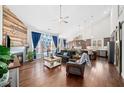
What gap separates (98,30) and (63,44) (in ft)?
14.5

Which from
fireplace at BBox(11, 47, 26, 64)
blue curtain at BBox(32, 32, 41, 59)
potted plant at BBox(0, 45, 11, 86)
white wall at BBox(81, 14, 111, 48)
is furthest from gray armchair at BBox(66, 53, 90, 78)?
white wall at BBox(81, 14, 111, 48)

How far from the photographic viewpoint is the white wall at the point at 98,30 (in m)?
10.6

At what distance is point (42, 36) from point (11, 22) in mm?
4719

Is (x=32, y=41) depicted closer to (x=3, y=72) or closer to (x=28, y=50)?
(x=28, y=50)

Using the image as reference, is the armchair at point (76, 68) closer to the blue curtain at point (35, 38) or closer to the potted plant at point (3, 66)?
the potted plant at point (3, 66)

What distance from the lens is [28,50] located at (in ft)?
26.0

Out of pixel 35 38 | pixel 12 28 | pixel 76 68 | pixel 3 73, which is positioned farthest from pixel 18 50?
pixel 3 73

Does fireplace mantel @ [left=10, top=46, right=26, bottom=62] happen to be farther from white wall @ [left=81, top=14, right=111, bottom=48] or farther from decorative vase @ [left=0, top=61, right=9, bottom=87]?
white wall @ [left=81, top=14, right=111, bottom=48]

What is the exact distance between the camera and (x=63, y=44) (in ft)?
45.4

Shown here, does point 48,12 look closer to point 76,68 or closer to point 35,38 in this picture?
Result: point 76,68

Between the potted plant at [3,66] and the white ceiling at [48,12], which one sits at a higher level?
the white ceiling at [48,12]

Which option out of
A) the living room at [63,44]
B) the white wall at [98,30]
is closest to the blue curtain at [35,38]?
the living room at [63,44]
